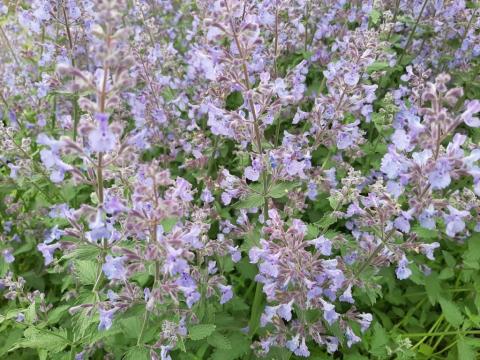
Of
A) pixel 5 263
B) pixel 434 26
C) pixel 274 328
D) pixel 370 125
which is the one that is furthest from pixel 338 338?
pixel 434 26

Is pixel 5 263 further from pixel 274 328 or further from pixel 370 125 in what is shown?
pixel 370 125

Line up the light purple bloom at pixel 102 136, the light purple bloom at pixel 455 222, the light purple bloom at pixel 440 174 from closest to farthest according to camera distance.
→ the light purple bloom at pixel 102 136 → the light purple bloom at pixel 440 174 → the light purple bloom at pixel 455 222

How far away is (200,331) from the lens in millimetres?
3326

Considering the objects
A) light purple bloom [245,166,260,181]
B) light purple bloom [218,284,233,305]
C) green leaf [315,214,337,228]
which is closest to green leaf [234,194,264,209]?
light purple bloom [245,166,260,181]

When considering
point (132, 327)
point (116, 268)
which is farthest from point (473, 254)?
point (116, 268)

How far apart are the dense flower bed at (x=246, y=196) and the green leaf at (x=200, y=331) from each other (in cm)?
2

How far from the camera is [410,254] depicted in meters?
4.73

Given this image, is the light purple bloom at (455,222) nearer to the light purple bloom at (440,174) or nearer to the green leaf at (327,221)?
the light purple bloom at (440,174)

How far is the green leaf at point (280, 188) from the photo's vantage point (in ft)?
11.6

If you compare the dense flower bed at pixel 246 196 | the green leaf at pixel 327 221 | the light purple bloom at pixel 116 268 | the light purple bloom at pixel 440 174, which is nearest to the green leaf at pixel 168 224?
the dense flower bed at pixel 246 196

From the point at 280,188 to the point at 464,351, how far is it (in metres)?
2.10

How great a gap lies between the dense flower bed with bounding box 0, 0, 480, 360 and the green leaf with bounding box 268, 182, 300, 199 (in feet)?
0.10

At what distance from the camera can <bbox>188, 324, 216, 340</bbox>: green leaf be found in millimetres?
3273

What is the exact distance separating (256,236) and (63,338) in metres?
Answer: 1.62
